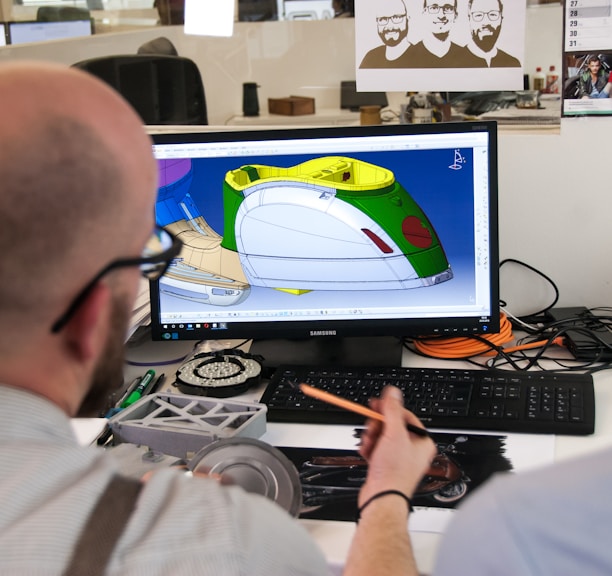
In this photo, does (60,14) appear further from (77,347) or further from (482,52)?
(77,347)

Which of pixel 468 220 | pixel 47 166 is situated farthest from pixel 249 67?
pixel 47 166

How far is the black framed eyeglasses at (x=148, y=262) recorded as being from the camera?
659mm

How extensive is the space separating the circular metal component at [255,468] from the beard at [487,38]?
2.84ft

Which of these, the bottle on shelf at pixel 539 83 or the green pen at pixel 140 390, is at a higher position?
the bottle on shelf at pixel 539 83

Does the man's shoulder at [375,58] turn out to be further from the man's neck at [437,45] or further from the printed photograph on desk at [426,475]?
the printed photograph on desk at [426,475]

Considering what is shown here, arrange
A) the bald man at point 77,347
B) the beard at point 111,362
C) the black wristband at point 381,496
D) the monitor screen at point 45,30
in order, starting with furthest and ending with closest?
the monitor screen at point 45,30
the black wristband at point 381,496
the beard at point 111,362
the bald man at point 77,347

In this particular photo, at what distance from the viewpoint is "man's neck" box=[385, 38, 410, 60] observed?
1510 mm

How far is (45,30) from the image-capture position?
3.86 metres

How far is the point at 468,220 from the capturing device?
1.36 metres

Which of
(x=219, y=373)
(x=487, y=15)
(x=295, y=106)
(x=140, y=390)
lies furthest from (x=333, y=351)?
(x=295, y=106)

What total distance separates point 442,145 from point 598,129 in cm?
35

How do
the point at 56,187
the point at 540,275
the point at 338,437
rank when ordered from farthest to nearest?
the point at 540,275
the point at 338,437
the point at 56,187

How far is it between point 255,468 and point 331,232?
0.47 m

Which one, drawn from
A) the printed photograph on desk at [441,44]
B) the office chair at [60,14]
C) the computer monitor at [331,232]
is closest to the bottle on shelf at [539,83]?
the printed photograph on desk at [441,44]
